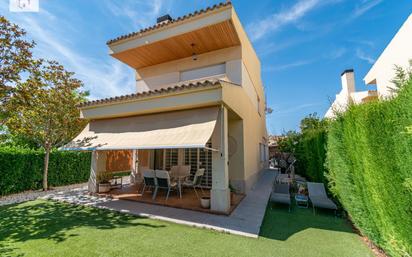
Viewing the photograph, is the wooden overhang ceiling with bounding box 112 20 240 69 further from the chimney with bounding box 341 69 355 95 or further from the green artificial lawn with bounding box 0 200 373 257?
the chimney with bounding box 341 69 355 95

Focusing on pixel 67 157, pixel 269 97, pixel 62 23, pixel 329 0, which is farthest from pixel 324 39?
pixel 67 157

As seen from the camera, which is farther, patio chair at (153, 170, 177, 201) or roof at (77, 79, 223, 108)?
patio chair at (153, 170, 177, 201)

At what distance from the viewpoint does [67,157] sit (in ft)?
66.9

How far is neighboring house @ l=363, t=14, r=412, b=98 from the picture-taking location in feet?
51.5

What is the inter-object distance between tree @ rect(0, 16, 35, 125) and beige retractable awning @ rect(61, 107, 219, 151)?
5.19m

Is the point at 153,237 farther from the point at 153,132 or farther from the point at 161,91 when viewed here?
the point at 161,91

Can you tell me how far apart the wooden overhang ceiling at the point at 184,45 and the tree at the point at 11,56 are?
6454 mm

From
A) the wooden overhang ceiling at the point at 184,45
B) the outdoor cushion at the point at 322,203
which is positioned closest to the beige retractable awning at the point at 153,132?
→ the wooden overhang ceiling at the point at 184,45

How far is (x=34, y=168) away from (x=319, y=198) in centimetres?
2404

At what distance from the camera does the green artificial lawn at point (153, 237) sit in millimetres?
6992

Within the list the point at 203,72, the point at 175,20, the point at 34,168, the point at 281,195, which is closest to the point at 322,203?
the point at 281,195

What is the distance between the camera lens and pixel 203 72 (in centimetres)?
1708

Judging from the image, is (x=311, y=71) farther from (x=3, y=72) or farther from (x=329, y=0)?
(x=3, y=72)

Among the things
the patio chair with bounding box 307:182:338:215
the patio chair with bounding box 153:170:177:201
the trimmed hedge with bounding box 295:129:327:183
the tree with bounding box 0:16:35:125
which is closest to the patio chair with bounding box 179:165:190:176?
the patio chair with bounding box 153:170:177:201
